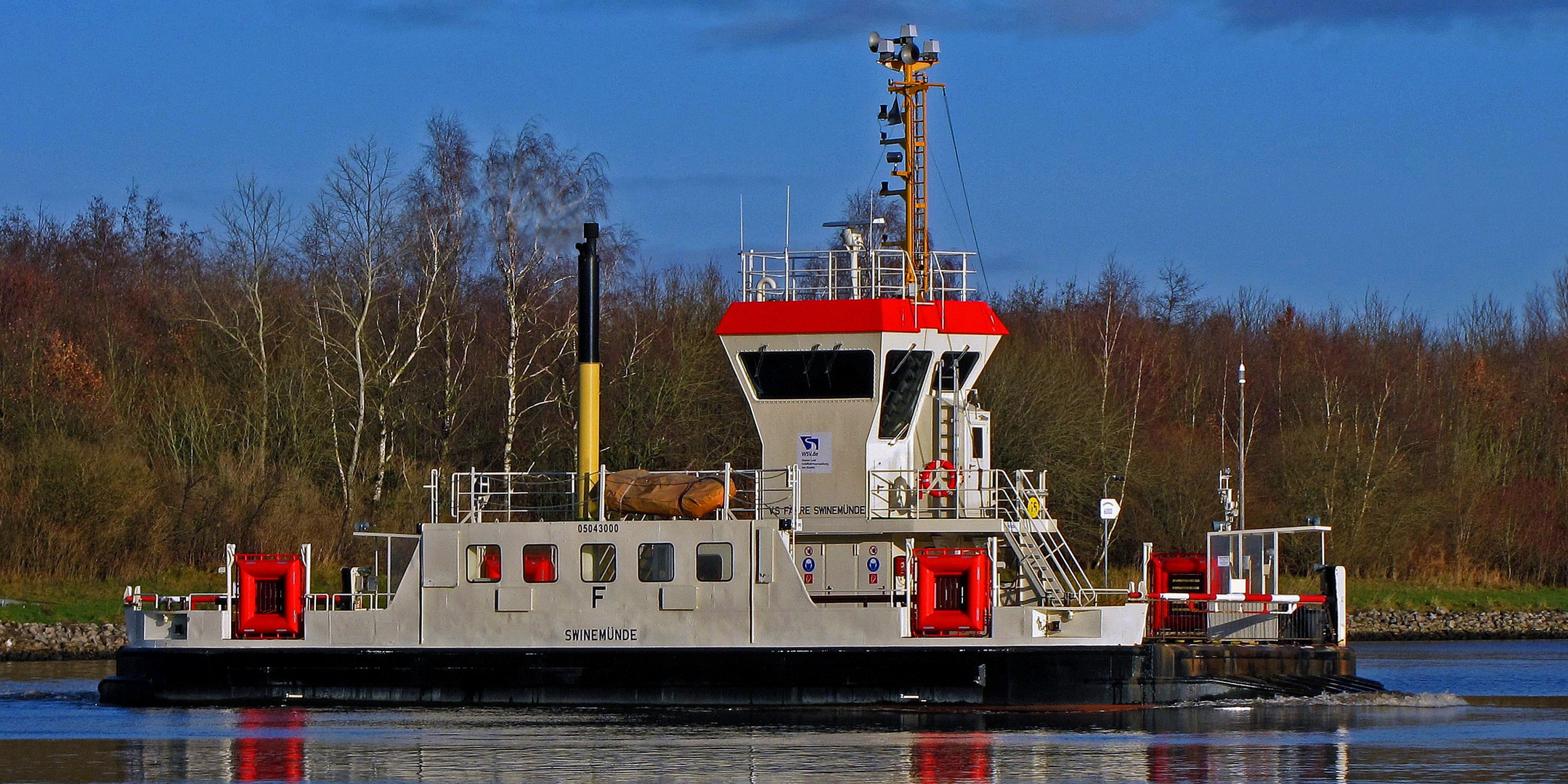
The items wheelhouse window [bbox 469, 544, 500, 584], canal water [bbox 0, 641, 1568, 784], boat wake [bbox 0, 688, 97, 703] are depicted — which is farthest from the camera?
boat wake [bbox 0, 688, 97, 703]

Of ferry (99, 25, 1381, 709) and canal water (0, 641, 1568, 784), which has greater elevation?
ferry (99, 25, 1381, 709)

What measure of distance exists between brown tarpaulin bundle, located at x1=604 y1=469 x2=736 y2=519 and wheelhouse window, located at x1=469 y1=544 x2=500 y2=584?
155 centimetres

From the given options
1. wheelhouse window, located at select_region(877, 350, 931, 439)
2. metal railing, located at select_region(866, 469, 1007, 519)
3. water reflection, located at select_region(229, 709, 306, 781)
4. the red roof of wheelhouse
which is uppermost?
the red roof of wheelhouse

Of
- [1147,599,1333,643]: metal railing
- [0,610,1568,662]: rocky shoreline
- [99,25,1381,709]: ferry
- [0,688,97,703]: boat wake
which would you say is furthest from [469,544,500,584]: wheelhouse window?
[0,610,1568,662]: rocky shoreline

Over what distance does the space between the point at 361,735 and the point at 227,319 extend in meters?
29.1

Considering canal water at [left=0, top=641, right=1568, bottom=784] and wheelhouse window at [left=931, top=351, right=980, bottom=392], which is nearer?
canal water at [left=0, top=641, right=1568, bottom=784]

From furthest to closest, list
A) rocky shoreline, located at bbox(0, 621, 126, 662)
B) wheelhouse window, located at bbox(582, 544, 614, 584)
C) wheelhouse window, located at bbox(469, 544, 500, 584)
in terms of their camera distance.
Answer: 1. rocky shoreline, located at bbox(0, 621, 126, 662)
2. wheelhouse window, located at bbox(469, 544, 500, 584)
3. wheelhouse window, located at bbox(582, 544, 614, 584)

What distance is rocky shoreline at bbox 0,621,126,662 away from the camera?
1496 inches

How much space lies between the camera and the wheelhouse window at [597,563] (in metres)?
24.5

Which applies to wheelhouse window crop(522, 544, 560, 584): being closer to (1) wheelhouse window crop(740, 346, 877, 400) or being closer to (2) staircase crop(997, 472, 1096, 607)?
(1) wheelhouse window crop(740, 346, 877, 400)

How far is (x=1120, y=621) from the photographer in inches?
911

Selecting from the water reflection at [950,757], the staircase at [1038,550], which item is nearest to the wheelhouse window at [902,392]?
the staircase at [1038,550]

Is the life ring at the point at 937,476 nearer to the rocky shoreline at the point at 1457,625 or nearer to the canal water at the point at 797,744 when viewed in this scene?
the canal water at the point at 797,744

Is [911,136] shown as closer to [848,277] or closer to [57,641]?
[848,277]
